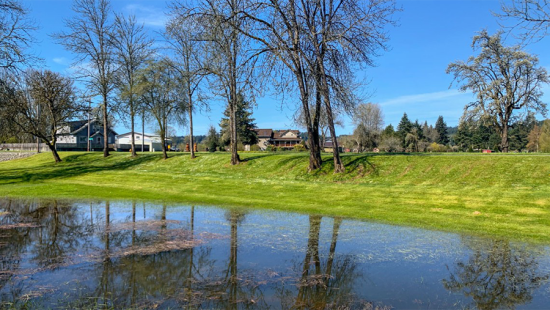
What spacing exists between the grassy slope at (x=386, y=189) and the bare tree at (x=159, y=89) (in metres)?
8.90

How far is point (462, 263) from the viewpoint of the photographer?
7.73 m

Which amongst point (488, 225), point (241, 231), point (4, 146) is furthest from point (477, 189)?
point (4, 146)

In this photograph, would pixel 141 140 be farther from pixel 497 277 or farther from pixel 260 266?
pixel 497 277

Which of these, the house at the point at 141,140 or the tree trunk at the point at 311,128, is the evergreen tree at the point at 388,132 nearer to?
the house at the point at 141,140

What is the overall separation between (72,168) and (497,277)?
35.4 metres

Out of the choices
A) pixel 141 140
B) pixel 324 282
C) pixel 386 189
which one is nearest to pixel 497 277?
pixel 324 282

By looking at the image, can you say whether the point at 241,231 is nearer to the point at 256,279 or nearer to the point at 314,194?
the point at 256,279

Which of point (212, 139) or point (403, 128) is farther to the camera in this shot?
point (403, 128)

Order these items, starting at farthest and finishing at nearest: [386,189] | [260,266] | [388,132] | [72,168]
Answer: [388,132] → [72,168] → [386,189] → [260,266]

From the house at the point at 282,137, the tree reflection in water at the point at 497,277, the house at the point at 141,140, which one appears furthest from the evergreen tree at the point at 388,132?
the tree reflection in water at the point at 497,277

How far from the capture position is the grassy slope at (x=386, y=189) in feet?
40.4

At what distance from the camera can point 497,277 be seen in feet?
22.6

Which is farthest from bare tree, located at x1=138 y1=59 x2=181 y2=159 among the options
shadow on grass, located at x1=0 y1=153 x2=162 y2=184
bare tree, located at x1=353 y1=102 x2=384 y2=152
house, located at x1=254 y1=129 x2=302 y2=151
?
house, located at x1=254 y1=129 x2=302 y2=151

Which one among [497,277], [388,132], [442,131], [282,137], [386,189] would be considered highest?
[442,131]
